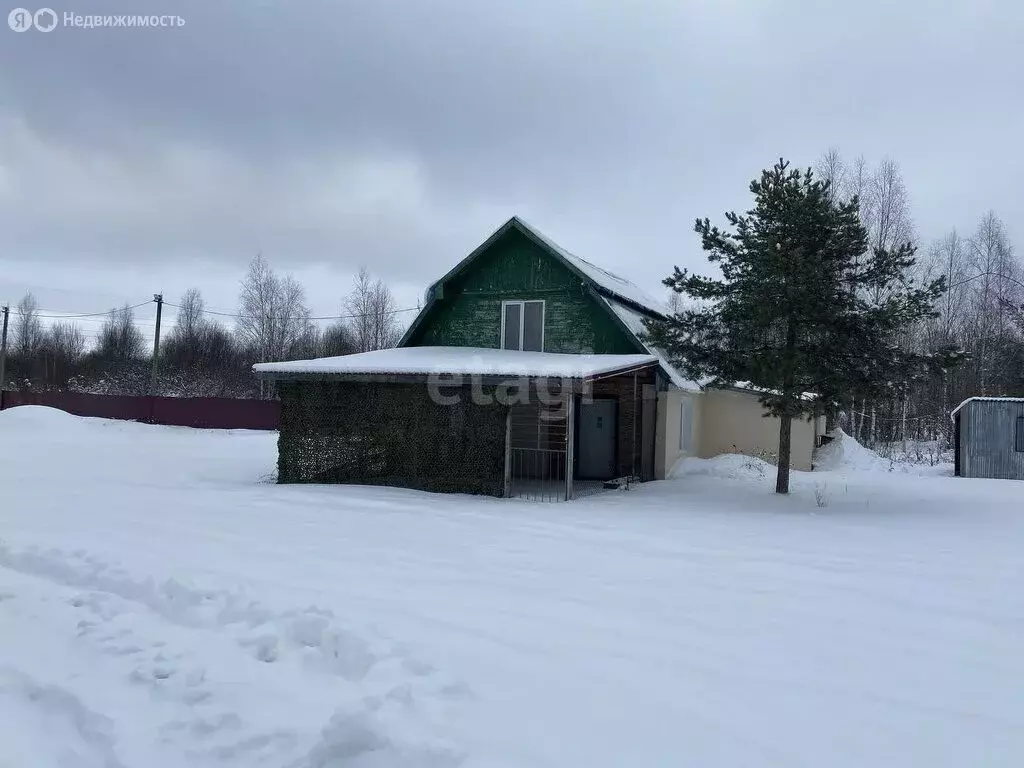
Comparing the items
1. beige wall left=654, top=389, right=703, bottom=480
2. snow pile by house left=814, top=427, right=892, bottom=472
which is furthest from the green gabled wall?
snow pile by house left=814, top=427, right=892, bottom=472

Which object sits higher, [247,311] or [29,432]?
[247,311]

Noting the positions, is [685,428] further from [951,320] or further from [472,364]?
[951,320]

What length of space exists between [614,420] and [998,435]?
34.7 feet

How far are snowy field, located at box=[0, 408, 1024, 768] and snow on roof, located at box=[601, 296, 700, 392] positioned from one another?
554cm

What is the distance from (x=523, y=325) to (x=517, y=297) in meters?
0.69

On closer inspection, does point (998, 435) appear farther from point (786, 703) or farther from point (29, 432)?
point (29, 432)

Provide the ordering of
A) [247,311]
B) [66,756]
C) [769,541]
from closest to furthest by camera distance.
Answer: [66,756] < [769,541] < [247,311]

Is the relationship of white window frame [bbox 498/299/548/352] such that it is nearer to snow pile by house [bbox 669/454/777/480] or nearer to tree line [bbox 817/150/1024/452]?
snow pile by house [bbox 669/454/777/480]

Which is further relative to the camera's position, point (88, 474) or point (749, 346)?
point (88, 474)

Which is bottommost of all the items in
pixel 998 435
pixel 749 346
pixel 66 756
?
pixel 66 756

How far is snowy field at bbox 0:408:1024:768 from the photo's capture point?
3543mm

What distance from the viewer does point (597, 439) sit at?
1623 centimetres

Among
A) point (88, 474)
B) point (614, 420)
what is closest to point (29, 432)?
point (88, 474)

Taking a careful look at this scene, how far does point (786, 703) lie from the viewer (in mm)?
3928
